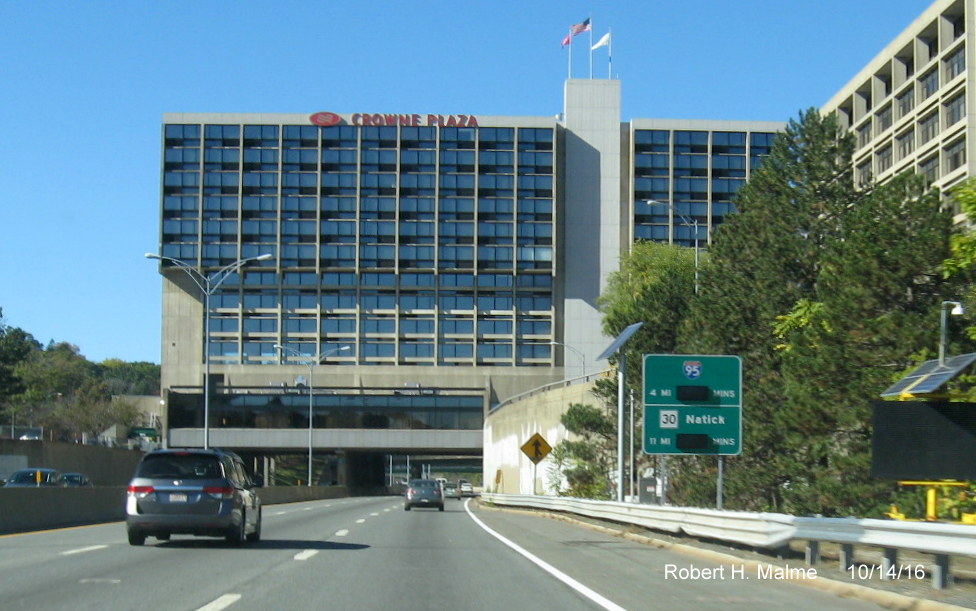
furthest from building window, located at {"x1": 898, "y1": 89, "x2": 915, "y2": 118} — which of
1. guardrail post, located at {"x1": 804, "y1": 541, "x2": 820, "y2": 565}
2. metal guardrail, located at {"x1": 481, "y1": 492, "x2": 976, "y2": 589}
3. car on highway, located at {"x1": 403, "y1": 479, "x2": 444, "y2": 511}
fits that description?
guardrail post, located at {"x1": 804, "y1": 541, "x2": 820, "y2": 565}

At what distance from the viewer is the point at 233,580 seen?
14.9m

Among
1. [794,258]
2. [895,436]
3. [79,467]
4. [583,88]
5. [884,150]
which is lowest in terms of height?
[79,467]

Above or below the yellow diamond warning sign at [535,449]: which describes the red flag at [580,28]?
above

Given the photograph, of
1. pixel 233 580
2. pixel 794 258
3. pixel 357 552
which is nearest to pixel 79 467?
pixel 794 258

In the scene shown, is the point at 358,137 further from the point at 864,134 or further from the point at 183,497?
the point at 183,497

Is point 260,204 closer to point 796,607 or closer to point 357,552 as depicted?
point 357,552

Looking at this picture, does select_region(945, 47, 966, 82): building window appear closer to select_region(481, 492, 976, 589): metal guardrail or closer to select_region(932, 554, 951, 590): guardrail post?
select_region(481, 492, 976, 589): metal guardrail

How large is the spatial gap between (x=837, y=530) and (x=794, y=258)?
31.9m

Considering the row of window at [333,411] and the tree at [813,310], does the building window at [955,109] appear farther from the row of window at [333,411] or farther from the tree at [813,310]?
the row of window at [333,411]

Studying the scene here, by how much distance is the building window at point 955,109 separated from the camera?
65.8 metres

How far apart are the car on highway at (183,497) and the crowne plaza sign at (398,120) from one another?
10993 cm

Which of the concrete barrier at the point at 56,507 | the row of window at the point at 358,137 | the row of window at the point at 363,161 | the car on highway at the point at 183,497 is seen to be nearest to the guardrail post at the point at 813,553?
the car on highway at the point at 183,497

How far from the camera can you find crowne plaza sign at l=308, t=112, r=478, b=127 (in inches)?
5064

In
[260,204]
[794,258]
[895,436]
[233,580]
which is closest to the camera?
[233,580]
